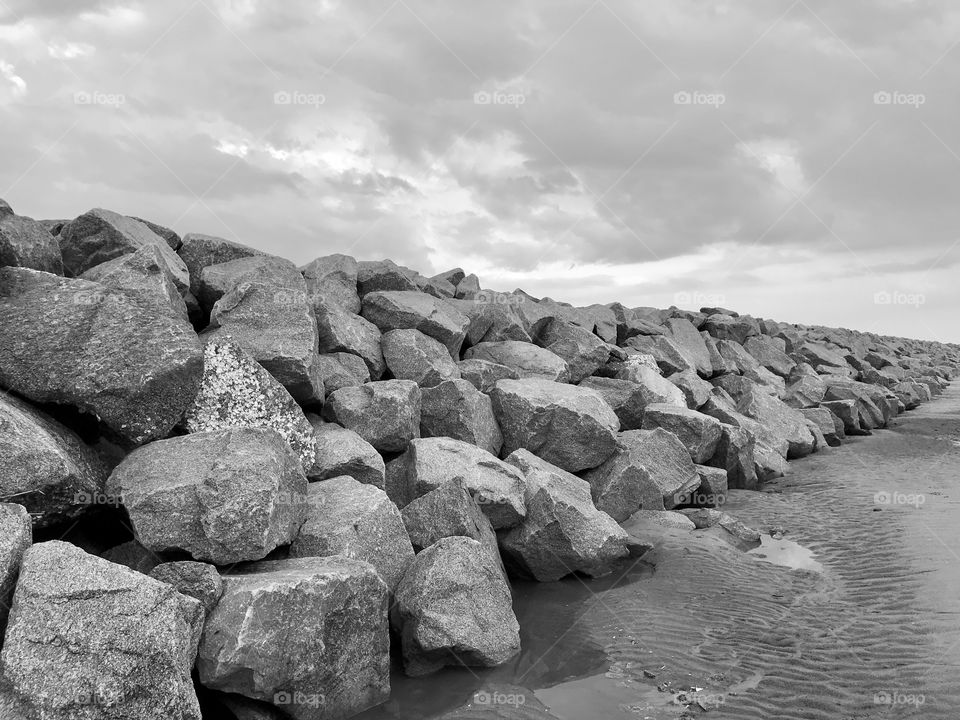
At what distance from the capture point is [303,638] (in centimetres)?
668

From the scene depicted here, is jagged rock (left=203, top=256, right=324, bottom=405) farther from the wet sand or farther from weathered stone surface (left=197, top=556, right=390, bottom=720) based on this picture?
the wet sand

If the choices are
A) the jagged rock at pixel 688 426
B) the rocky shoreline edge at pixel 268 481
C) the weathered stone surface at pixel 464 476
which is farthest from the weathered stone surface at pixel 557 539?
the jagged rock at pixel 688 426

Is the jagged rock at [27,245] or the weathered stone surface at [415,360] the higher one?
the jagged rock at [27,245]

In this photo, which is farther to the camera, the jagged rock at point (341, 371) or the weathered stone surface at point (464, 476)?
the jagged rock at point (341, 371)

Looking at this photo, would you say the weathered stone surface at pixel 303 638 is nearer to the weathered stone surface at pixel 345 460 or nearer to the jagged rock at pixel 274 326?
the weathered stone surface at pixel 345 460

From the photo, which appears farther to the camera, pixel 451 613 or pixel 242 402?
pixel 242 402

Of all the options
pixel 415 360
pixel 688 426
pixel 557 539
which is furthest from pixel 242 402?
pixel 688 426

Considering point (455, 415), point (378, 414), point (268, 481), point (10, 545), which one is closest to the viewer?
point (10, 545)

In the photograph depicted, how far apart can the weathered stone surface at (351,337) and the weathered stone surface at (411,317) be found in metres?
0.52

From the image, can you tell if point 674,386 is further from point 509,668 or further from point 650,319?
point 509,668

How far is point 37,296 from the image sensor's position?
838cm

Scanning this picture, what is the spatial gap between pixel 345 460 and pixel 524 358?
267 inches

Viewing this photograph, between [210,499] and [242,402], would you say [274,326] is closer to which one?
[242,402]

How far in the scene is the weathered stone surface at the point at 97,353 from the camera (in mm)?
7980
